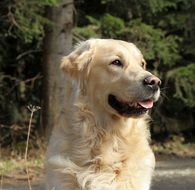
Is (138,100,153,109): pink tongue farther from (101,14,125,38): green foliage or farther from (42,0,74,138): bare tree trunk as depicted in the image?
(101,14,125,38): green foliage

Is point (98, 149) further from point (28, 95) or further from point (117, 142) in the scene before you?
point (28, 95)

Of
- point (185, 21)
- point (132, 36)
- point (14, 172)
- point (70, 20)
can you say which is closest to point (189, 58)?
point (185, 21)

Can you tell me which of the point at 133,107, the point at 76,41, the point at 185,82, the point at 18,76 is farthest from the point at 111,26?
the point at 133,107

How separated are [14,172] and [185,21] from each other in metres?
6.27

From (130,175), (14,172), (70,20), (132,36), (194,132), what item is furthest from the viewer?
(194,132)

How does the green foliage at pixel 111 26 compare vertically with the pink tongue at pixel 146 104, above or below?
below

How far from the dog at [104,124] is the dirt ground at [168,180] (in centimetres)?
326

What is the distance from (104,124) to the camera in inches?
226

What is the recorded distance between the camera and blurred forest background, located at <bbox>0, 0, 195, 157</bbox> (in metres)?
13.1

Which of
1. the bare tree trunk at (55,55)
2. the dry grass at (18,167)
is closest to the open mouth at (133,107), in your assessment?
the dry grass at (18,167)

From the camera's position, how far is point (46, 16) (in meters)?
13.2

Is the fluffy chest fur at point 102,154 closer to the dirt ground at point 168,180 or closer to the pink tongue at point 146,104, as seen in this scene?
the pink tongue at point 146,104

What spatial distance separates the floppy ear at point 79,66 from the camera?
18.8 feet

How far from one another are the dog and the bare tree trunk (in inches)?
285
